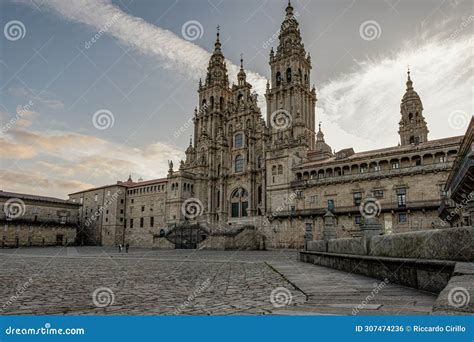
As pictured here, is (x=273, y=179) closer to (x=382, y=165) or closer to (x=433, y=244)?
(x=382, y=165)

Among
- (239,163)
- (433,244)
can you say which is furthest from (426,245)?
(239,163)

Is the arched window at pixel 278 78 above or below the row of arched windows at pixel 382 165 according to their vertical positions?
above

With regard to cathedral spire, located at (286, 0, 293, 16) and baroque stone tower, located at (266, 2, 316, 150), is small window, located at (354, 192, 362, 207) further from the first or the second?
cathedral spire, located at (286, 0, 293, 16)

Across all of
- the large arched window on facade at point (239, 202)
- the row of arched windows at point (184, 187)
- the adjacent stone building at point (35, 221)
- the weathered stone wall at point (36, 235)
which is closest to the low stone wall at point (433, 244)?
the large arched window on facade at point (239, 202)

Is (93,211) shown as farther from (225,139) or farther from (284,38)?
(284,38)

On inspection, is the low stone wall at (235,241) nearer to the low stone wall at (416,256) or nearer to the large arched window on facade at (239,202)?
the large arched window on facade at (239,202)

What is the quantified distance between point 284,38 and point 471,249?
191 ft

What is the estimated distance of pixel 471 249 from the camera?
5598 mm

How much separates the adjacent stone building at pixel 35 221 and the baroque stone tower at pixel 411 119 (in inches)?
2414

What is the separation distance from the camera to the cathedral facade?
35.4m

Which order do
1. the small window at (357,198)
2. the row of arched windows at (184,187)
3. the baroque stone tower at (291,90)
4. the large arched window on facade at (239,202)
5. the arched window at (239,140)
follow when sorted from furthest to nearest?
the arched window at (239,140) → the row of arched windows at (184,187) → the large arched window on facade at (239,202) → the baroque stone tower at (291,90) → the small window at (357,198)

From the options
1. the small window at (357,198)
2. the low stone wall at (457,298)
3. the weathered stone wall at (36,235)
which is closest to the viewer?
the low stone wall at (457,298)

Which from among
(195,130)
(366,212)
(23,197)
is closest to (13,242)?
(23,197)

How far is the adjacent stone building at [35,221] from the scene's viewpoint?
2147 inches
